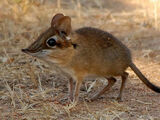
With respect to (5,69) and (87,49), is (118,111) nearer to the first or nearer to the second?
(87,49)

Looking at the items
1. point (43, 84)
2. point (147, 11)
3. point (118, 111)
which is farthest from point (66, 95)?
point (147, 11)

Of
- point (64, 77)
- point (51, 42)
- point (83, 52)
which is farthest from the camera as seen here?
point (64, 77)

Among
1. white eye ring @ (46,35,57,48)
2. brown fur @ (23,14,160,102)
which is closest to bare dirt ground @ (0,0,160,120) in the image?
brown fur @ (23,14,160,102)

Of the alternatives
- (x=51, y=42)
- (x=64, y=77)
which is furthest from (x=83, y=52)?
(x=64, y=77)

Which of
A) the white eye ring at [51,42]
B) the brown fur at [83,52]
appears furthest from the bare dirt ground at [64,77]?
the white eye ring at [51,42]

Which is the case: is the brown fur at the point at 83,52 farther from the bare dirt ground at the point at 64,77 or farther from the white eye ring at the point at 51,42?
the bare dirt ground at the point at 64,77

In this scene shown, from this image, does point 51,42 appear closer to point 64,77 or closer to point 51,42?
point 51,42
